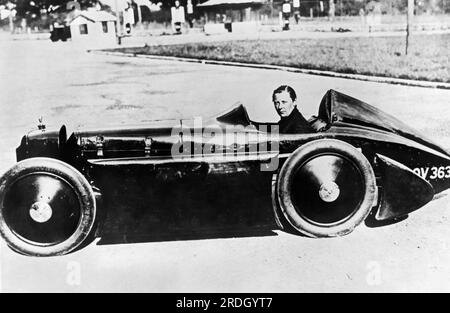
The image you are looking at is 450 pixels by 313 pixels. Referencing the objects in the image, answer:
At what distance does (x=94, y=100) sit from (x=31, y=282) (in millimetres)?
4094

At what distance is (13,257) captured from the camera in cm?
298

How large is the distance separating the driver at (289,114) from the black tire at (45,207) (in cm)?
120

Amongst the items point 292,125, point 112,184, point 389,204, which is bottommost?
point 389,204

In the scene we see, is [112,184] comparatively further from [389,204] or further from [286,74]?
[286,74]

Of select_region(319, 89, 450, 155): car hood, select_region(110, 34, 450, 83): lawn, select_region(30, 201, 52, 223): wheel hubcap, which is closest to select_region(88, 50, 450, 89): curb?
select_region(110, 34, 450, 83): lawn

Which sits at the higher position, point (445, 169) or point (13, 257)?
point (445, 169)

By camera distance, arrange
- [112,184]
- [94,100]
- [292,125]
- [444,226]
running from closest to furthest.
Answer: [112,184]
[292,125]
[444,226]
[94,100]

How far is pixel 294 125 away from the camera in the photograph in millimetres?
2941

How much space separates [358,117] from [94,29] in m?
20.7

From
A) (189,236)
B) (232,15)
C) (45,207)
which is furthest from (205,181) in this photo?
(232,15)

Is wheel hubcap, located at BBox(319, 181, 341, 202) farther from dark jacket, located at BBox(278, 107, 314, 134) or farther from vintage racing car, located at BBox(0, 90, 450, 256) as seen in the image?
dark jacket, located at BBox(278, 107, 314, 134)

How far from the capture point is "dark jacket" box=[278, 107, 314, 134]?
2.91 meters

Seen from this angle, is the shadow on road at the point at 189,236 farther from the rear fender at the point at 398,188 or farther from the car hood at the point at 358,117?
the car hood at the point at 358,117

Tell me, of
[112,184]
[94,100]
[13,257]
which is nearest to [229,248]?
[112,184]
